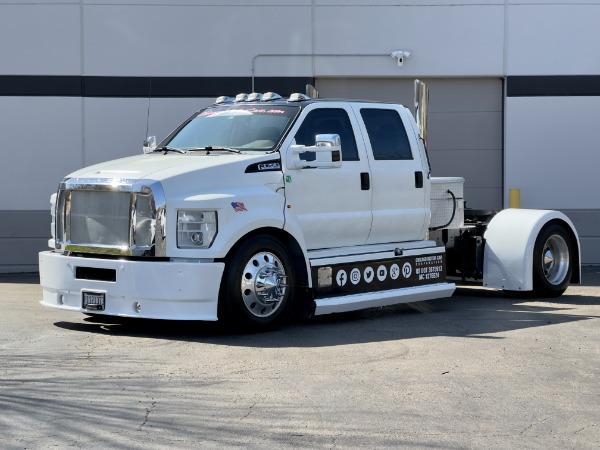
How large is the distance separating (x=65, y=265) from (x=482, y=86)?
975cm

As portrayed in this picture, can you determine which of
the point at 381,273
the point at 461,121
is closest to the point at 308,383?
the point at 381,273

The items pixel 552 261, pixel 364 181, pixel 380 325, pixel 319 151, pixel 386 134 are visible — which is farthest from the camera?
pixel 552 261

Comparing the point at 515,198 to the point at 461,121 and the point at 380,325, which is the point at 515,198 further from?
the point at 380,325

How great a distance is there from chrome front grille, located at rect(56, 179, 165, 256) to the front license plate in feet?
1.30

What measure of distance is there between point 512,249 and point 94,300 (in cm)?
531

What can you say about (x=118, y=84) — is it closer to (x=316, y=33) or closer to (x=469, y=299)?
(x=316, y=33)

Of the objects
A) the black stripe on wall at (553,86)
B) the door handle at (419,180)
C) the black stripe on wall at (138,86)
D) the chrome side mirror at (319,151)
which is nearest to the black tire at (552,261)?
the door handle at (419,180)

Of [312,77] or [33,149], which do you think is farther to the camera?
[312,77]

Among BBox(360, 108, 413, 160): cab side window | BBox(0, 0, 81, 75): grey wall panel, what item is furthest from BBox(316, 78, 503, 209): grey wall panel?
BBox(360, 108, 413, 160): cab side window

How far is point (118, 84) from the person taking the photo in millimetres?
17969

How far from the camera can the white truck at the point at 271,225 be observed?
10258mm

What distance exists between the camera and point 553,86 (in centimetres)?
1848

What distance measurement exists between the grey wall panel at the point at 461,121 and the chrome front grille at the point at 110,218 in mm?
8250

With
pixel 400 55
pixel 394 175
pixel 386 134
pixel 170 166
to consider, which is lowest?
pixel 394 175
